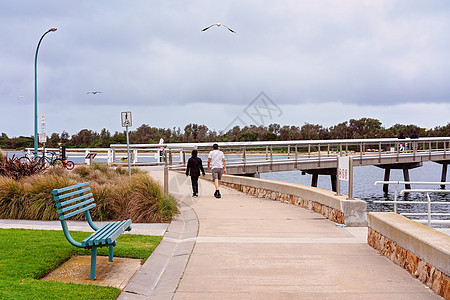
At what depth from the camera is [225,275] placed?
657 cm

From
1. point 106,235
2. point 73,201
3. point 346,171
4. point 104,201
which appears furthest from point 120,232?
point 346,171

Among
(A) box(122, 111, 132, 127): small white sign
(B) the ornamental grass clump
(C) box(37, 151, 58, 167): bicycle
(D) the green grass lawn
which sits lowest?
(D) the green grass lawn

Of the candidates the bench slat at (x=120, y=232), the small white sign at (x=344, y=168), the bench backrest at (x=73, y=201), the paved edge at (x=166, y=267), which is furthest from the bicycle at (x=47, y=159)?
the bench slat at (x=120, y=232)

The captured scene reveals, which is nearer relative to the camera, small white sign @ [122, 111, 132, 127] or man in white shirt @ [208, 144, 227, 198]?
man in white shirt @ [208, 144, 227, 198]

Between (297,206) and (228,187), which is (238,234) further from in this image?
(228,187)

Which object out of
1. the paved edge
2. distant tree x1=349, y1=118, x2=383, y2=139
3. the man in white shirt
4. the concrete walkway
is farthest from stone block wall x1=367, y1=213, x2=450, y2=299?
distant tree x1=349, y1=118, x2=383, y2=139

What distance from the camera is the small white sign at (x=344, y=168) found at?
1029 cm

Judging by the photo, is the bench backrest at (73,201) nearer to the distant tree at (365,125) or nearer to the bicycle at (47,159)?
the bicycle at (47,159)

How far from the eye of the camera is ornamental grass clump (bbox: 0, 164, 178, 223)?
443 inches

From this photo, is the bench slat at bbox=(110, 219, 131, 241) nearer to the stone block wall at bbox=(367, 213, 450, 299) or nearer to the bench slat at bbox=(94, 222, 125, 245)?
the bench slat at bbox=(94, 222, 125, 245)

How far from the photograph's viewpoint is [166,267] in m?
7.37

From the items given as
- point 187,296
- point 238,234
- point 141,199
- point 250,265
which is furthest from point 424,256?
point 141,199

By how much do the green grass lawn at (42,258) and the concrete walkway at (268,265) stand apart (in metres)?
0.37

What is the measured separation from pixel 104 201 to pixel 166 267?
461 cm
